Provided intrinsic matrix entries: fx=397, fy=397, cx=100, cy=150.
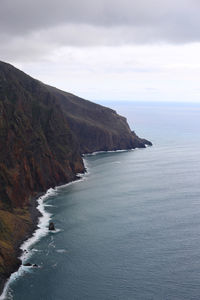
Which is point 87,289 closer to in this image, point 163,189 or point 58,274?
point 58,274

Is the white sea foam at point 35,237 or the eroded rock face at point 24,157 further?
the eroded rock face at point 24,157

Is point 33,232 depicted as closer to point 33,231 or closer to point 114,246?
point 33,231

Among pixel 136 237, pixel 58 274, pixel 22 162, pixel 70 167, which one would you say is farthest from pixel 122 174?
pixel 58 274

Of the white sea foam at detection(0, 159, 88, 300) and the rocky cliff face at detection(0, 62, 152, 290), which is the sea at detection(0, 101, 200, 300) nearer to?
the white sea foam at detection(0, 159, 88, 300)

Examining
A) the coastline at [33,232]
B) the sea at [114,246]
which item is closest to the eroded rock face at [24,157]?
the coastline at [33,232]

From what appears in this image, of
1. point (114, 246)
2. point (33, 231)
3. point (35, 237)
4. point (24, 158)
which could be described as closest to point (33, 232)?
point (33, 231)

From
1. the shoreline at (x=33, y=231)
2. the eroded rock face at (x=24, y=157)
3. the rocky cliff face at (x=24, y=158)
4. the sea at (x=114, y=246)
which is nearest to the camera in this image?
the sea at (x=114, y=246)

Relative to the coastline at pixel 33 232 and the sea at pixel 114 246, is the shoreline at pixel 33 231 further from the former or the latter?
the sea at pixel 114 246

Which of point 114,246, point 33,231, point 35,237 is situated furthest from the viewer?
point 33,231
